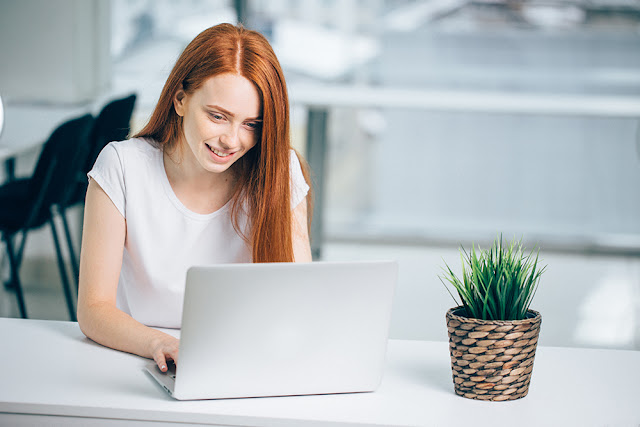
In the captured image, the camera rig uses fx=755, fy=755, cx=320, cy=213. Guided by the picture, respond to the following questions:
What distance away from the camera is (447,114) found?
433 cm

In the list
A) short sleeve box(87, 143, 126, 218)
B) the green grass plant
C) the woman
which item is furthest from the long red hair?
the green grass plant

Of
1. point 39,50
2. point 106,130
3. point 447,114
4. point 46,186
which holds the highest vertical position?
point 39,50

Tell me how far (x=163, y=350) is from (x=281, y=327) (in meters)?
0.23

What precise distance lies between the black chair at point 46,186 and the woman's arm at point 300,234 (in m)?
1.29

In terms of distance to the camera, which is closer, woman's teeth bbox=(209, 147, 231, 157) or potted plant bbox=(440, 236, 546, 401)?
potted plant bbox=(440, 236, 546, 401)

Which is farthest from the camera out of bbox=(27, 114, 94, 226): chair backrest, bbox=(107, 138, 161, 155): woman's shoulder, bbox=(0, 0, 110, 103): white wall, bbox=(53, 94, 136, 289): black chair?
bbox=(0, 0, 110, 103): white wall

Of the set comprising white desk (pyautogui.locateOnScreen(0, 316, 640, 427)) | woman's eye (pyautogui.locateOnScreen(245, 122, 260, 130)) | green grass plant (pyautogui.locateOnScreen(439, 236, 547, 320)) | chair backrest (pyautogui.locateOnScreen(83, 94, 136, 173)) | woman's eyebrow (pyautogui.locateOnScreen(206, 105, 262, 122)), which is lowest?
white desk (pyautogui.locateOnScreen(0, 316, 640, 427))

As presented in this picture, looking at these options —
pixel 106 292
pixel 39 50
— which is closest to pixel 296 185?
pixel 106 292

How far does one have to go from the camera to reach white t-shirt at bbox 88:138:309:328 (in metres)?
1.36

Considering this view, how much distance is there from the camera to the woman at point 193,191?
1.27 meters

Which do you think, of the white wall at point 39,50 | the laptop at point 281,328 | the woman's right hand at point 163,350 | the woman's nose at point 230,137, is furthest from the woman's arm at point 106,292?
the white wall at point 39,50

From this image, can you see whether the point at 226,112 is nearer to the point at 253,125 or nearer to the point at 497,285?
the point at 253,125

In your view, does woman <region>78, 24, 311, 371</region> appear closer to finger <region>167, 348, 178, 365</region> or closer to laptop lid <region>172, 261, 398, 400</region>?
finger <region>167, 348, 178, 365</region>

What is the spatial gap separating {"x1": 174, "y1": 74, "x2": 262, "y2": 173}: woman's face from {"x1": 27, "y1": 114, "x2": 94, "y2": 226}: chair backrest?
4.26 feet
